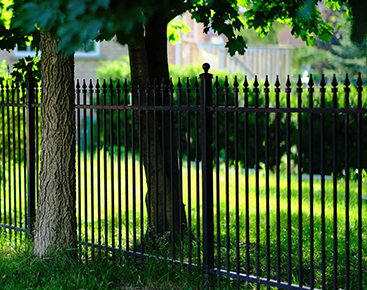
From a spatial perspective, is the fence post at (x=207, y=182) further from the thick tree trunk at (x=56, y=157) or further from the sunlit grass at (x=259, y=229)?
the thick tree trunk at (x=56, y=157)

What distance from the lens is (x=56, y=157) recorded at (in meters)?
4.49

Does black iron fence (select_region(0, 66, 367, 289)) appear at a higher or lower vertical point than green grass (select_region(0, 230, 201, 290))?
higher

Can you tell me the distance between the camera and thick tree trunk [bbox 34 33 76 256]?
4457 mm

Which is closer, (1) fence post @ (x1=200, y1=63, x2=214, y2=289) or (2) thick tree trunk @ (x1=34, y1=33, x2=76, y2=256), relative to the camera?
(1) fence post @ (x1=200, y1=63, x2=214, y2=289)

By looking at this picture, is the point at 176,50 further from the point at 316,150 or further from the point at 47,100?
the point at 47,100

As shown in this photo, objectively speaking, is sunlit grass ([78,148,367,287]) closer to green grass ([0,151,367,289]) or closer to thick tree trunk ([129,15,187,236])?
green grass ([0,151,367,289])

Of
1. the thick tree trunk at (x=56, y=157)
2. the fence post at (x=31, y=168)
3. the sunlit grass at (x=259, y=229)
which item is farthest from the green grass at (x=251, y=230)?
the fence post at (x=31, y=168)

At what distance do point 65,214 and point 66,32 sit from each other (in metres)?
2.99

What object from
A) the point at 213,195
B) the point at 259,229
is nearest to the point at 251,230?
the point at 213,195

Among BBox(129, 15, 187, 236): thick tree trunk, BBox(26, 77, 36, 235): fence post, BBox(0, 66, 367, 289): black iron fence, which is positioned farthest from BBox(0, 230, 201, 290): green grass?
BBox(26, 77, 36, 235): fence post

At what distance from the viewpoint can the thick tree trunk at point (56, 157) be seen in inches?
175

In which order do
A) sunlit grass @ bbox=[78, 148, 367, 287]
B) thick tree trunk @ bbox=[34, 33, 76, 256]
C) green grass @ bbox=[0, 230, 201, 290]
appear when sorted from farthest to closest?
thick tree trunk @ bbox=[34, 33, 76, 256] → green grass @ bbox=[0, 230, 201, 290] → sunlit grass @ bbox=[78, 148, 367, 287]

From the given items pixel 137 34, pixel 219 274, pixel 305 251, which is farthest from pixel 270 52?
pixel 137 34

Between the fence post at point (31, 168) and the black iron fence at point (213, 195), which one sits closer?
the black iron fence at point (213, 195)
